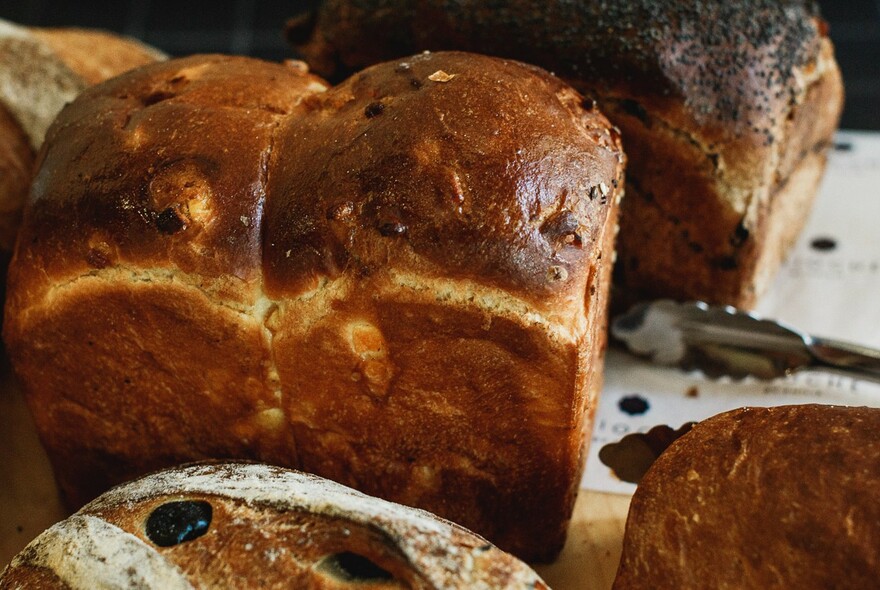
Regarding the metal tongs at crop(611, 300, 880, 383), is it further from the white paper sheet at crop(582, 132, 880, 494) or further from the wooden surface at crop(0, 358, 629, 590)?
the wooden surface at crop(0, 358, 629, 590)

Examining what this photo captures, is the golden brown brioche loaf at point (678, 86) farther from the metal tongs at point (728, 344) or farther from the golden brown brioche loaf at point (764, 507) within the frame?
the golden brown brioche loaf at point (764, 507)

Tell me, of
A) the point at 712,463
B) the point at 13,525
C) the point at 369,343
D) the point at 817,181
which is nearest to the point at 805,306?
the point at 817,181

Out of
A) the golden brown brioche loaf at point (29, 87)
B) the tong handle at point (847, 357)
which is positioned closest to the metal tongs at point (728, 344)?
the tong handle at point (847, 357)

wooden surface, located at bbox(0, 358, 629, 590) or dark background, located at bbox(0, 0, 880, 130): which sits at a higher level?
dark background, located at bbox(0, 0, 880, 130)

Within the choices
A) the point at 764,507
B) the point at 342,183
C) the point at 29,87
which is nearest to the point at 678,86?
the point at 342,183

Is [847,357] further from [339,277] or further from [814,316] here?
[339,277]

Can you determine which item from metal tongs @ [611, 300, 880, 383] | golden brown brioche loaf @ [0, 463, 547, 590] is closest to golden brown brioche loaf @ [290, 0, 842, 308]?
metal tongs @ [611, 300, 880, 383]

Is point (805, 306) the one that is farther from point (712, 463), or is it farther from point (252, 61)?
point (252, 61)
